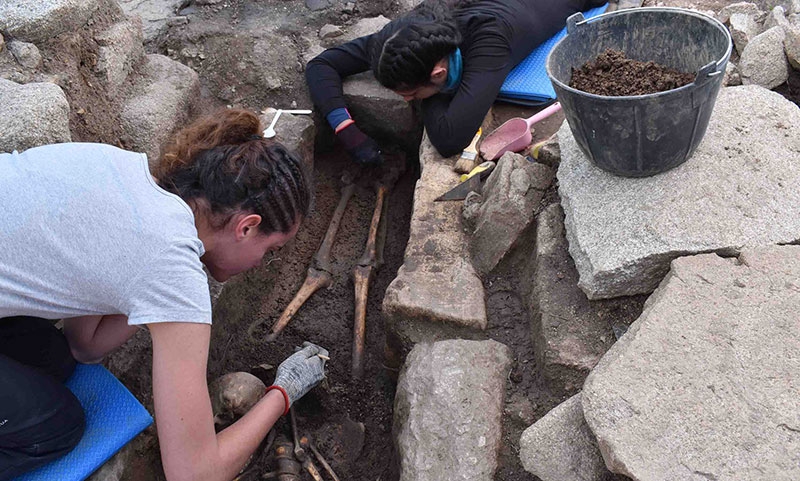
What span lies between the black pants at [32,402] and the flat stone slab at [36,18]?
1378mm

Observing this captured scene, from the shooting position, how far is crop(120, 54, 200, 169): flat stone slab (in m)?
3.13

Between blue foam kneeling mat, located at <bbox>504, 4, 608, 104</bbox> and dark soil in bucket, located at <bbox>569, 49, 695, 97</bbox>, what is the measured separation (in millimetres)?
1047

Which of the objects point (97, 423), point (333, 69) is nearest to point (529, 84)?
point (333, 69)

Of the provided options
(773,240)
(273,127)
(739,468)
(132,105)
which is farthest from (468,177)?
(739,468)

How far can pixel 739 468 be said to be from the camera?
1652mm

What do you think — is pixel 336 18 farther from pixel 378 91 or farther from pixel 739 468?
pixel 739 468

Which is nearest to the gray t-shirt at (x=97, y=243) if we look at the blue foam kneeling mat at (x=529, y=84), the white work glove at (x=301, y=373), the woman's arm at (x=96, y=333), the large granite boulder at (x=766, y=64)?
the woman's arm at (x=96, y=333)

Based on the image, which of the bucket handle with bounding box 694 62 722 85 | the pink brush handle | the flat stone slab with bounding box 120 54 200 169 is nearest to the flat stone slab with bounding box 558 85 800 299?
the bucket handle with bounding box 694 62 722 85

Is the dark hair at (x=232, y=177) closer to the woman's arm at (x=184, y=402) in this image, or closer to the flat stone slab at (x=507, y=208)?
the woman's arm at (x=184, y=402)

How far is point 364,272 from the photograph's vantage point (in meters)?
3.52

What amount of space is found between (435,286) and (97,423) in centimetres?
137

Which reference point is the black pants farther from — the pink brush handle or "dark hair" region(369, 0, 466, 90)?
the pink brush handle

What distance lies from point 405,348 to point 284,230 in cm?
100

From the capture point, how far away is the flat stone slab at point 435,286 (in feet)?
8.87
